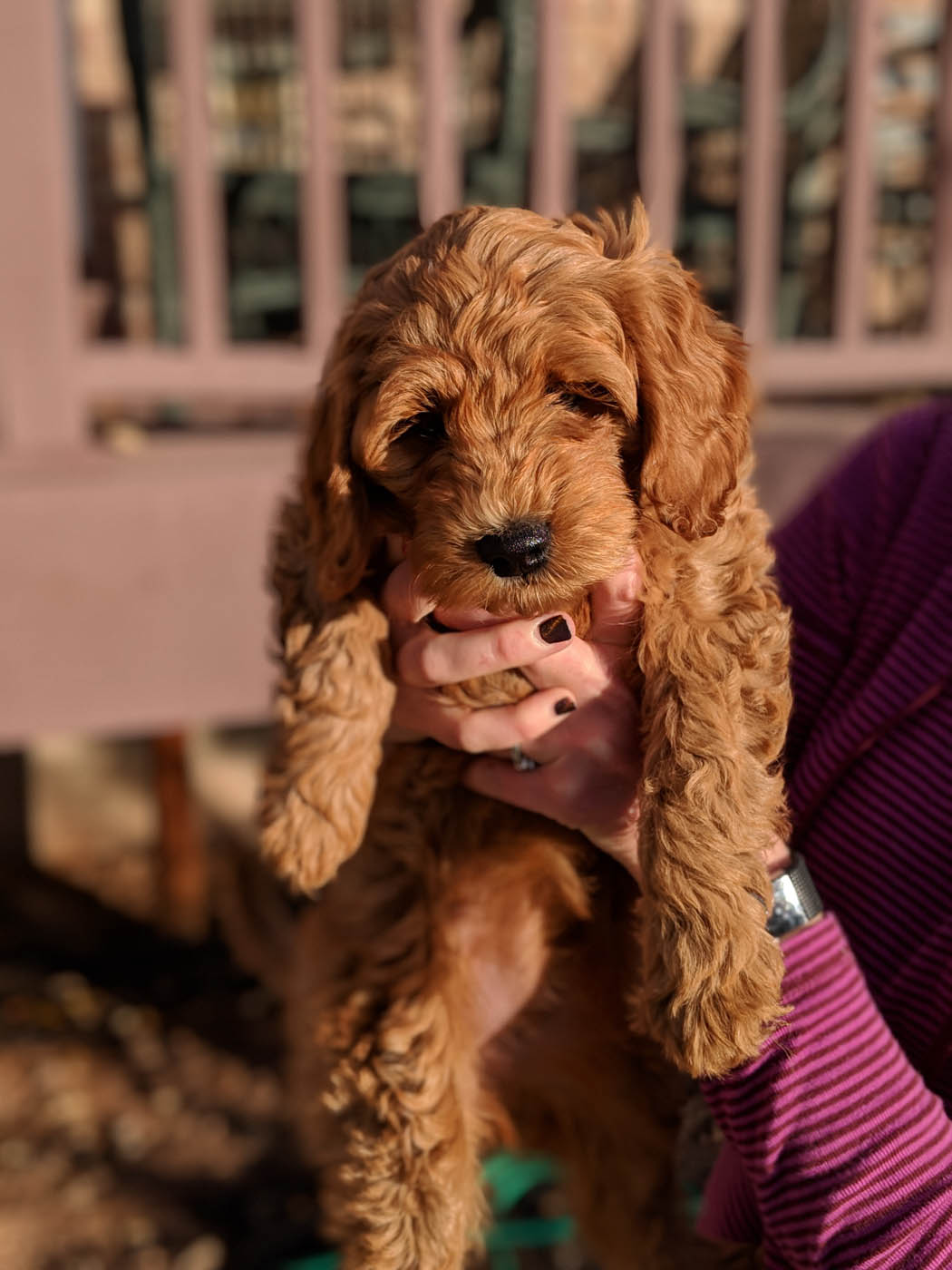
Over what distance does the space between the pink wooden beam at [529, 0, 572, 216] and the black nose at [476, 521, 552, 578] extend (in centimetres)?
275

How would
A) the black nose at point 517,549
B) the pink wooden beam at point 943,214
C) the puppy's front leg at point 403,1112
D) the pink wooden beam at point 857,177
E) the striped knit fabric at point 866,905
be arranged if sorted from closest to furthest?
the black nose at point 517,549 → the striped knit fabric at point 866,905 → the puppy's front leg at point 403,1112 → the pink wooden beam at point 857,177 → the pink wooden beam at point 943,214

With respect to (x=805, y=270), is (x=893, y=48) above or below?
above

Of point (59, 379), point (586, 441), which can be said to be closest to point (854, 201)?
point (59, 379)

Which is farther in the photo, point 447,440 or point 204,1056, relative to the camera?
point 204,1056

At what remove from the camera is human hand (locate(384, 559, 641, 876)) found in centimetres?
202

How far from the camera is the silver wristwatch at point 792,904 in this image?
1969 millimetres

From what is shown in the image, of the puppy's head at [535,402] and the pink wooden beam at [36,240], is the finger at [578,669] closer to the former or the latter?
the puppy's head at [535,402]

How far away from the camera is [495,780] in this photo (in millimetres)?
2174

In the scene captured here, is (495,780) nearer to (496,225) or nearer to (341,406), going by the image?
(341,406)

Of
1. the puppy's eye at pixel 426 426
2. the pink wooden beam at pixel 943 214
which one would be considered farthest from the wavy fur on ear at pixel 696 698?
the pink wooden beam at pixel 943 214

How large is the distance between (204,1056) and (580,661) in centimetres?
361

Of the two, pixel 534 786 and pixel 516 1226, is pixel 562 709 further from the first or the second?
pixel 516 1226

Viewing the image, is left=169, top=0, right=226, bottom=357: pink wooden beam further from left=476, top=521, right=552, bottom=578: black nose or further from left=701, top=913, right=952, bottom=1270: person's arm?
left=701, top=913, right=952, bottom=1270: person's arm

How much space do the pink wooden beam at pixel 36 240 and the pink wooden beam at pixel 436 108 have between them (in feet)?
3.78
